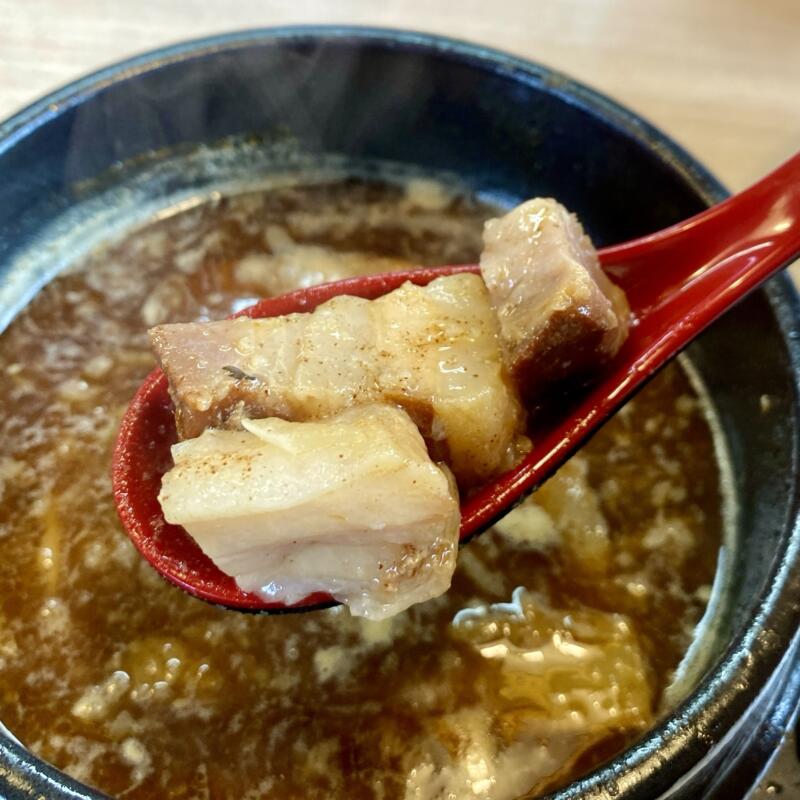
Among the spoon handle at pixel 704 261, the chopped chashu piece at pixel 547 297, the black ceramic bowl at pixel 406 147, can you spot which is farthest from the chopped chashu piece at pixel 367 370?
the black ceramic bowl at pixel 406 147

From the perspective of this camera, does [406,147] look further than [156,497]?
Yes

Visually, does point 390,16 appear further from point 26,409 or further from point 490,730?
point 490,730

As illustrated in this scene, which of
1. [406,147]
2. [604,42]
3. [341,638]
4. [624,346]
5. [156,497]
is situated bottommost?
[341,638]

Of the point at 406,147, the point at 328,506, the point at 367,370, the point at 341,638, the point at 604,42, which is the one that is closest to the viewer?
the point at 328,506

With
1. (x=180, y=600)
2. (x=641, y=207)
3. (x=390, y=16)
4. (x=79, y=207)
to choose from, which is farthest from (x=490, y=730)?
(x=390, y=16)

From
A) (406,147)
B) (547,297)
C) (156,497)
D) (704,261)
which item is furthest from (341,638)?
(406,147)

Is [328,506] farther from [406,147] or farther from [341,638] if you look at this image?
[406,147]

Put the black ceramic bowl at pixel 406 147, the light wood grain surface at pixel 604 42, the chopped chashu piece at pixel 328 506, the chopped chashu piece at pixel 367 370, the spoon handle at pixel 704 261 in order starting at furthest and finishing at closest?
the light wood grain surface at pixel 604 42 → the black ceramic bowl at pixel 406 147 → the spoon handle at pixel 704 261 → the chopped chashu piece at pixel 367 370 → the chopped chashu piece at pixel 328 506

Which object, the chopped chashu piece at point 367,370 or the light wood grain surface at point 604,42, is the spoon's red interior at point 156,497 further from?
the light wood grain surface at point 604,42
